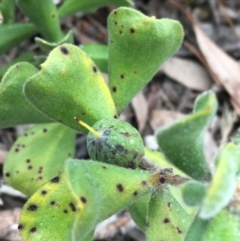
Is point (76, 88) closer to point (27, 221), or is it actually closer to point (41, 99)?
point (41, 99)

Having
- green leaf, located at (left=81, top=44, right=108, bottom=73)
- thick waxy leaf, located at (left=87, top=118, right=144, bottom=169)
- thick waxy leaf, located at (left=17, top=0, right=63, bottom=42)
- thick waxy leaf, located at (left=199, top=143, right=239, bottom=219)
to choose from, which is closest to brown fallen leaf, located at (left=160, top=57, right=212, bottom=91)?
green leaf, located at (left=81, top=44, right=108, bottom=73)

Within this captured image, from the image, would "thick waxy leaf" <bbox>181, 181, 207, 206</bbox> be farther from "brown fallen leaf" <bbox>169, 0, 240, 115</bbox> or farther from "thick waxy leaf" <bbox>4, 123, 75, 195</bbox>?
"brown fallen leaf" <bbox>169, 0, 240, 115</bbox>

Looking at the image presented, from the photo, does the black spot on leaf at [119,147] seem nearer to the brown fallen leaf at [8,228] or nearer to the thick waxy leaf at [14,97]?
the thick waxy leaf at [14,97]

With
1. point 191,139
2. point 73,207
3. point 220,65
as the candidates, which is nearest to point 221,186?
point 191,139

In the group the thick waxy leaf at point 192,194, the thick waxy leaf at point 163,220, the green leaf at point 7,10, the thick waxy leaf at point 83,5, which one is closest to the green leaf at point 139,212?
the thick waxy leaf at point 163,220

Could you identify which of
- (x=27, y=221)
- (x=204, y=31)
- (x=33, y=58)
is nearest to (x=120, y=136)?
(x=27, y=221)
